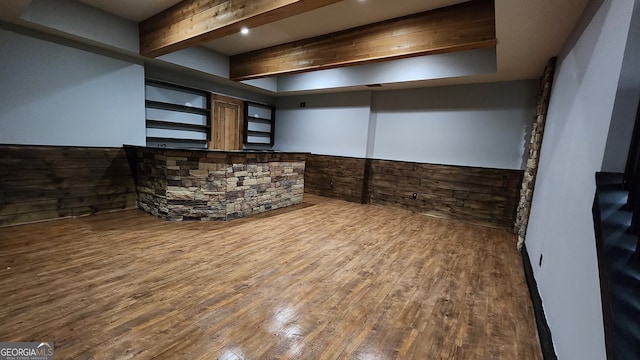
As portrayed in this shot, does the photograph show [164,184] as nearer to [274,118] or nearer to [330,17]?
[330,17]

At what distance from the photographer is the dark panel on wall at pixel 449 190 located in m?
4.64

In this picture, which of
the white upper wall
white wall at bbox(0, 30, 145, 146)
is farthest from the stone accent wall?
white wall at bbox(0, 30, 145, 146)

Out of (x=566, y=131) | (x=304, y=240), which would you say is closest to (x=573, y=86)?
(x=566, y=131)

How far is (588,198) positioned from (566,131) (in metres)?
1.09

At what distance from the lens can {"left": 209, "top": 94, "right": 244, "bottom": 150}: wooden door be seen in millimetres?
5902

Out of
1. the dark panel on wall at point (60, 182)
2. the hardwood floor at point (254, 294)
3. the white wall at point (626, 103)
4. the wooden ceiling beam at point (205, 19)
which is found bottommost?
the hardwood floor at point (254, 294)

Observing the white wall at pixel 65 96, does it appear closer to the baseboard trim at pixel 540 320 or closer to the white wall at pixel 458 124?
the white wall at pixel 458 124

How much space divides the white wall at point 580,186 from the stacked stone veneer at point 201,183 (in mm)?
3721

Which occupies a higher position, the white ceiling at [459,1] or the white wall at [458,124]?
the white ceiling at [459,1]

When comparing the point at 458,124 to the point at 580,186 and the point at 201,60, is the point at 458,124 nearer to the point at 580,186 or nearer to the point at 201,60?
the point at 580,186

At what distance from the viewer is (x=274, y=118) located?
7426mm

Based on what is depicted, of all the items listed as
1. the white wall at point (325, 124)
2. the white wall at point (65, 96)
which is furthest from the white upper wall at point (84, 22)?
the white wall at point (325, 124)

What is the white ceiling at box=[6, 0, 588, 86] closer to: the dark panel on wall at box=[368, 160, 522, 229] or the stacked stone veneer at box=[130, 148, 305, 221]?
the dark panel on wall at box=[368, 160, 522, 229]

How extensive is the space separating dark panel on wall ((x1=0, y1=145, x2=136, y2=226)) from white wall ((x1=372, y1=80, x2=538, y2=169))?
4.78 m
